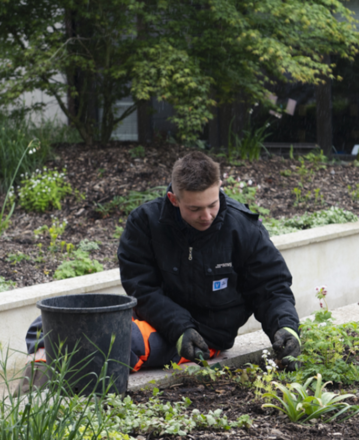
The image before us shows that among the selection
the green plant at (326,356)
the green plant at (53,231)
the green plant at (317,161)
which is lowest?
the green plant at (326,356)

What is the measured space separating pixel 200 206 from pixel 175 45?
435 cm

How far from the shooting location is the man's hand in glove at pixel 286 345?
2713 millimetres

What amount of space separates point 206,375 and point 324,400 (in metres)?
0.69

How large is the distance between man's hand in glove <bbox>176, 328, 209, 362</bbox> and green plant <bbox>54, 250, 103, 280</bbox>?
1751 mm

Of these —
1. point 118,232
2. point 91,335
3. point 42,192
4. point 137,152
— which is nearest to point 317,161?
point 137,152

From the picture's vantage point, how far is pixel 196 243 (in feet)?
9.89

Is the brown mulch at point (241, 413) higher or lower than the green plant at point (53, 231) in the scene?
lower

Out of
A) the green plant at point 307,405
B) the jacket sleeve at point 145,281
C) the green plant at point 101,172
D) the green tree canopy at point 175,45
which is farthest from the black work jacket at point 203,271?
the green plant at point 101,172

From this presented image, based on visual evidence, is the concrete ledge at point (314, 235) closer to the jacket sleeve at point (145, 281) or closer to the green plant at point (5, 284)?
the jacket sleeve at point (145, 281)

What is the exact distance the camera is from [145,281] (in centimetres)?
306

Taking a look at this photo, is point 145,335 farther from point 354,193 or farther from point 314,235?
point 354,193

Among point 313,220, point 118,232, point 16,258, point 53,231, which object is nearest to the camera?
point 16,258

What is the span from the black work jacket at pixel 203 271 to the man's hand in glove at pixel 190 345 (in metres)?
0.06

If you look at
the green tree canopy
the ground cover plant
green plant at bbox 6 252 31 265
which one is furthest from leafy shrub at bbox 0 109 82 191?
the ground cover plant
